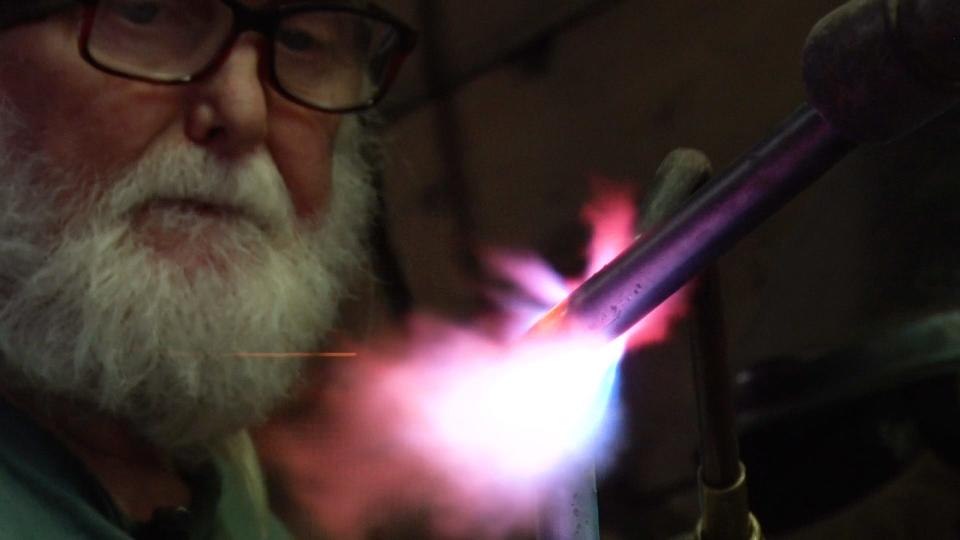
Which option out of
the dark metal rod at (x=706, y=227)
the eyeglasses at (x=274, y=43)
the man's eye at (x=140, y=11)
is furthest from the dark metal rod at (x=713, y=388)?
the man's eye at (x=140, y=11)

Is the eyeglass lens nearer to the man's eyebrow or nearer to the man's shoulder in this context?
the man's eyebrow

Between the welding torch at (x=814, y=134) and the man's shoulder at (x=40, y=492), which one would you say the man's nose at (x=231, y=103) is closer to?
the man's shoulder at (x=40, y=492)

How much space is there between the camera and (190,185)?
0.59 metres

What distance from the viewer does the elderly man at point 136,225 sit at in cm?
57

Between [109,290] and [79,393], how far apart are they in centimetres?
7

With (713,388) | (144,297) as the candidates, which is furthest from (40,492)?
(713,388)

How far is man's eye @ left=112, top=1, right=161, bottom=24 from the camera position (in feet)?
1.86

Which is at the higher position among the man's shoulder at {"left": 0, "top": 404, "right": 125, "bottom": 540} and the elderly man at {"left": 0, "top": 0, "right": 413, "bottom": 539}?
the elderly man at {"left": 0, "top": 0, "right": 413, "bottom": 539}

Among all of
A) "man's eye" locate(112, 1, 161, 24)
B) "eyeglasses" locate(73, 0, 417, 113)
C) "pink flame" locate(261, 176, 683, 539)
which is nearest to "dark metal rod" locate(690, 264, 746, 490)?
"pink flame" locate(261, 176, 683, 539)

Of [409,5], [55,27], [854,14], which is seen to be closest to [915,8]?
[854,14]

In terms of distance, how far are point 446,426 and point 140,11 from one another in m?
0.33

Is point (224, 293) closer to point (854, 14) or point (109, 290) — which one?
point (109, 290)

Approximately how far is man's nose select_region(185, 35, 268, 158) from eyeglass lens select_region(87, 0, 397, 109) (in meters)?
0.01

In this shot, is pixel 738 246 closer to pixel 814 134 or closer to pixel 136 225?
pixel 814 134
